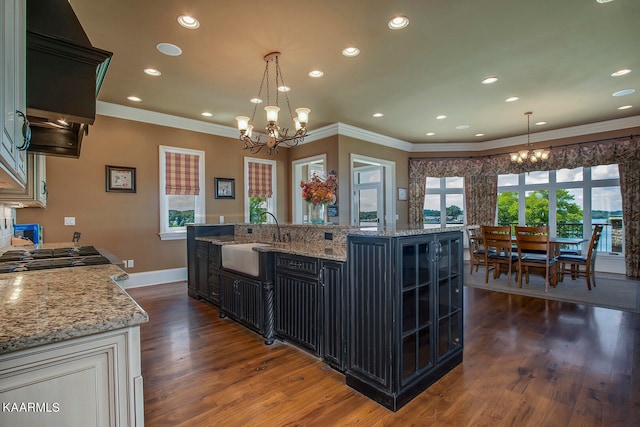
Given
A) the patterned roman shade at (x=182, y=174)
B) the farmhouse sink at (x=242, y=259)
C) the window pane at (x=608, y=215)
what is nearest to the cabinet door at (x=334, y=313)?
the farmhouse sink at (x=242, y=259)

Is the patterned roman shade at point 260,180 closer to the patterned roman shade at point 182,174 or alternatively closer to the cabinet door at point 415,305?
the patterned roman shade at point 182,174

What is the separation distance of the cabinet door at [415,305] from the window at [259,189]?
15.0 ft

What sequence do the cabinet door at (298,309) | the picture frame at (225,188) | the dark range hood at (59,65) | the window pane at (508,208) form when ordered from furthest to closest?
the window pane at (508,208) → the picture frame at (225,188) → the cabinet door at (298,309) → the dark range hood at (59,65)


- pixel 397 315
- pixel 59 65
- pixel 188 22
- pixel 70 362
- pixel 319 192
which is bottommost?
pixel 397 315

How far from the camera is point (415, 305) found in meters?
2.04

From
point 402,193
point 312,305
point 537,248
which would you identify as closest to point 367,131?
point 402,193

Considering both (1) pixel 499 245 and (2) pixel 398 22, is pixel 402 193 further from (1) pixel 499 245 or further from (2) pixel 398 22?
(2) pixel 398 22

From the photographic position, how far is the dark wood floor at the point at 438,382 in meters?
1.81

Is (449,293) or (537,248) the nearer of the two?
(449,293)

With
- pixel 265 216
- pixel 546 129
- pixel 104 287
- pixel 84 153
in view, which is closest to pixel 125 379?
pixel 104 287

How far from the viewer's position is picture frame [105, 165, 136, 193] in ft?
15.5

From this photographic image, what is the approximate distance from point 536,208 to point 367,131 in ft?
13.7

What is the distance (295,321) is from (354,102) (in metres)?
3.41

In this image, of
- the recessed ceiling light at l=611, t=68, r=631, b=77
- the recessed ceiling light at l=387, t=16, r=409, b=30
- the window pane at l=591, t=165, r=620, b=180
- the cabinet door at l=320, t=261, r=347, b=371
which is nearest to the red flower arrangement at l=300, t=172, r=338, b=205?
the cabinet door at l=320, t=261, r=347, b=371
